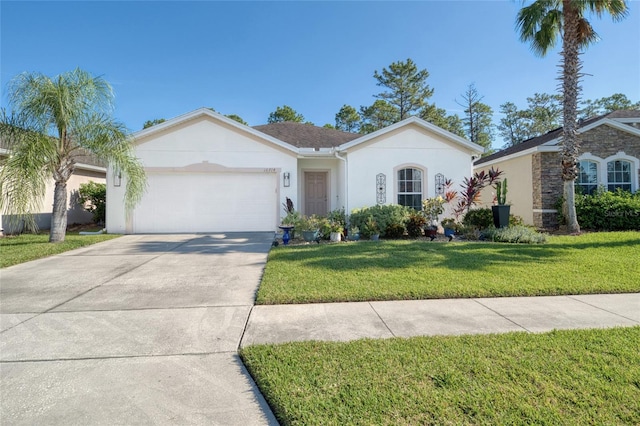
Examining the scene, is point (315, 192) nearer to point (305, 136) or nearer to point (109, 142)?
point (305, 136)

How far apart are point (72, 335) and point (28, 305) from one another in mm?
1652

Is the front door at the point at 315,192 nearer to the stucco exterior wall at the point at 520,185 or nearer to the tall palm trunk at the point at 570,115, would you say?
the stucco exterior wall at the point at 520,185

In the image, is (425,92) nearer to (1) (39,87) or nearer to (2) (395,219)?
(2) (395,219)

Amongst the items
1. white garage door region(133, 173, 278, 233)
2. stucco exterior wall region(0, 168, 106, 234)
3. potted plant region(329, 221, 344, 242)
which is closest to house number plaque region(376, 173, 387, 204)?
potted plant region(329, 221, 344, 242)

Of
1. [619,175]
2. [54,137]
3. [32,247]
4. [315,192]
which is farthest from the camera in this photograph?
[315,192]

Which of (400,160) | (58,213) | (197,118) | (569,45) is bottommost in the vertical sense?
(58,213)

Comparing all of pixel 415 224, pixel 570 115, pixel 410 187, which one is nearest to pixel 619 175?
pixel 570 115

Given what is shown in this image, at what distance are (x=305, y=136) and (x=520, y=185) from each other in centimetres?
1059

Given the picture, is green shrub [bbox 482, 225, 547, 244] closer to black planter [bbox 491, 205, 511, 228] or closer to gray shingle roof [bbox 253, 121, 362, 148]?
black planter [bbox 491, 205, 511, 228]

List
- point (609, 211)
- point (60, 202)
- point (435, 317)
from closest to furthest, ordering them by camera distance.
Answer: point (435, 317) → point (60, 202) → point (609, 211)

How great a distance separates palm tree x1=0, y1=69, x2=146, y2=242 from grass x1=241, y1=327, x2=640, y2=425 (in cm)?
879

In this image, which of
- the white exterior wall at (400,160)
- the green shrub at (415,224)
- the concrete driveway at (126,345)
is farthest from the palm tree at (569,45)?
the concrete driveway at (126,345)

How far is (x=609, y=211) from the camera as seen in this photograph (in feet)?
37.2

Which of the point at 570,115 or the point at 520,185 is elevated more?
the point at 570,115
